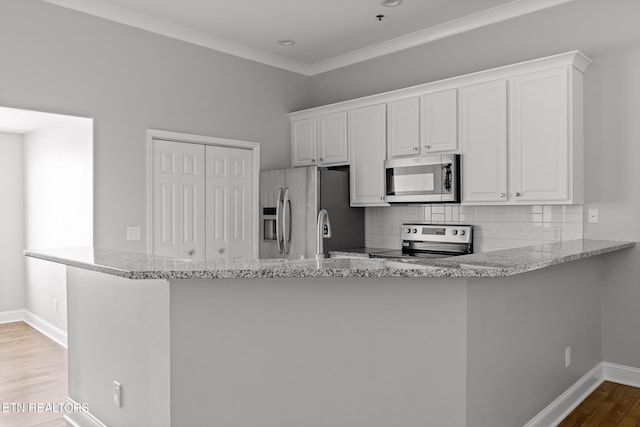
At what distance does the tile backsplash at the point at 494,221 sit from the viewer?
3.90 metres

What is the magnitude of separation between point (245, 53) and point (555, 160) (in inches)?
123

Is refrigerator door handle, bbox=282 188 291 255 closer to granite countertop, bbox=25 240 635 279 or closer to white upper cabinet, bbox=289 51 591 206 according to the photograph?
white upper cabinet, bbox=289 51 591 206

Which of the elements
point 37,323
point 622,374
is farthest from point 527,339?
point 37,323

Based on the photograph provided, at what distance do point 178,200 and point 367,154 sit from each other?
1.83 metres

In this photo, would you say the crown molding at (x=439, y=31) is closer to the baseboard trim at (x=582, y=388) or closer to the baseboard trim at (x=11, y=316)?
the baseboard trim at (x=582, y=388)

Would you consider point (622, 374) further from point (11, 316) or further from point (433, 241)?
point (11, 316)

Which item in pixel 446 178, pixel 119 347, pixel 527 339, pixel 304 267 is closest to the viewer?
pixel 304 267

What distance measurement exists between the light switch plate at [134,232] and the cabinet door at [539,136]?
3086 millimetres

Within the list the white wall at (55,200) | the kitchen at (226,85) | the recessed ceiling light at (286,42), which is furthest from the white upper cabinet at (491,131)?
the white wall at (55,200)

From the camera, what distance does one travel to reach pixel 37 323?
5418 millimetres

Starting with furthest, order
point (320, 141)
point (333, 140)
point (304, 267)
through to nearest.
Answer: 1. point (320, 141)
2. point (333, 140)
3. point (304, 267)

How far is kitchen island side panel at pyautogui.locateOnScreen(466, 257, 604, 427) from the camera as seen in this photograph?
2168 mm

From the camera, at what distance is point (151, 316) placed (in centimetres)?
212

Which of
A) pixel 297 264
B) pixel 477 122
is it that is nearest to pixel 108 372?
pixel 297 264
